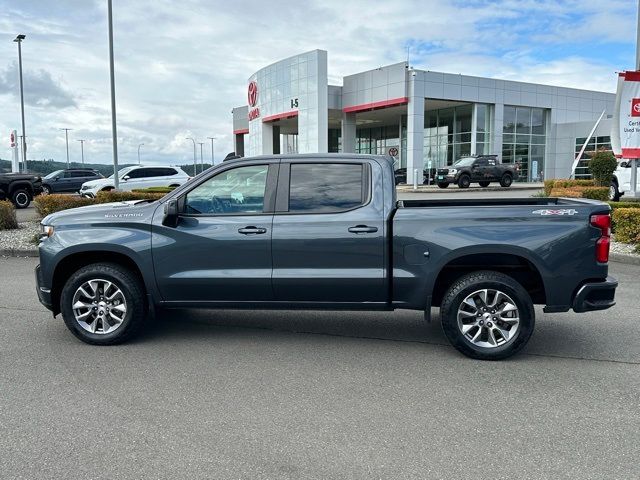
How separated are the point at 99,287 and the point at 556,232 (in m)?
4.33

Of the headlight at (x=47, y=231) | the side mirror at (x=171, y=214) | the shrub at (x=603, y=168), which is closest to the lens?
the side mirror at (x=171, y=214)

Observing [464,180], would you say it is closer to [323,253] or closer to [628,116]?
[628,116]

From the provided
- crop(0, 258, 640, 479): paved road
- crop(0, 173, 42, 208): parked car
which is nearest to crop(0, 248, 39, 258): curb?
crop(0, 258, 640, 479): paved road

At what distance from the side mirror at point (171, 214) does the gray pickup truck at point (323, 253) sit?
2 cm

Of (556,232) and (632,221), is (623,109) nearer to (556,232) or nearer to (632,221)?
(632,221)

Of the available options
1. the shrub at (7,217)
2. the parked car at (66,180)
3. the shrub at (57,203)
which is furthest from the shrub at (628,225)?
the parked car at (66,180)

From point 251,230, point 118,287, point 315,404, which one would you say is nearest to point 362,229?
point 251,230

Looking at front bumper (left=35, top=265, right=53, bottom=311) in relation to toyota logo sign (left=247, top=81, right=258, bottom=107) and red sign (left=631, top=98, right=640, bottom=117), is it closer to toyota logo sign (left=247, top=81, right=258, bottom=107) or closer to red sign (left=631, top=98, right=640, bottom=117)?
red sign (left=631, top=98, right=640, bottom=117)

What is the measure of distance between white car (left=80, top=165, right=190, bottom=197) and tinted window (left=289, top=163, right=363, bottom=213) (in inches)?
727

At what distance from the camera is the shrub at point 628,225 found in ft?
35.6

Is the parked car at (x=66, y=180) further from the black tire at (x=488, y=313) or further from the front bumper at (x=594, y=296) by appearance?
the front bumper at (x=594, y=296)

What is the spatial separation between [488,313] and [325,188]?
1.89 metres

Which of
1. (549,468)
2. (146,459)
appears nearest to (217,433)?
(146,459)

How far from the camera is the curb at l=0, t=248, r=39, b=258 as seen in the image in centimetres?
1163
